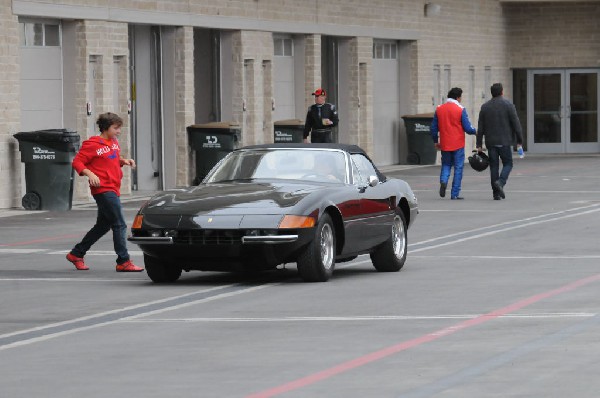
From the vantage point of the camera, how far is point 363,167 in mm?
17125

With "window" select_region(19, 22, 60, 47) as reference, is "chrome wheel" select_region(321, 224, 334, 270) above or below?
below

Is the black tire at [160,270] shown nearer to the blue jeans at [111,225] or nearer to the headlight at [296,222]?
the blue jeans at [111,225]

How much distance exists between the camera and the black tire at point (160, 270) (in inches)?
616

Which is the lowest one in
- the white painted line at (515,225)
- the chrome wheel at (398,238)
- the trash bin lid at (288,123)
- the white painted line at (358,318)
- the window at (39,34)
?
the white painted line at (515,225)

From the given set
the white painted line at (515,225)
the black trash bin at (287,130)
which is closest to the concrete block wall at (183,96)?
the black trash bin at (287,130)

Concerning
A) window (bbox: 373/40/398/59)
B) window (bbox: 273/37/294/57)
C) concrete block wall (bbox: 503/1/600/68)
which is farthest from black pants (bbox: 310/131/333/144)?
concrete block wall (bbox: 503/1/600/68)

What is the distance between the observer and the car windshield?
16.6 meters

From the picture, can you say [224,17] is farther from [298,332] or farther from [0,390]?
[0,390]

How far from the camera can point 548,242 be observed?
1997 cm

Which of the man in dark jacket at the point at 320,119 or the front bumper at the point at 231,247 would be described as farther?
the man in dark jacket at the point at 320,119

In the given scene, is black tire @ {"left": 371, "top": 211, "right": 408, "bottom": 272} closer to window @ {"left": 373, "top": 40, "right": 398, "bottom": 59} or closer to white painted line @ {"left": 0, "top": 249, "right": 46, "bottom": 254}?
white painted line @ {"left": 0, "top": 249, "right": 46, "bottom": 254}

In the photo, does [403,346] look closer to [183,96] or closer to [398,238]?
[398,238]

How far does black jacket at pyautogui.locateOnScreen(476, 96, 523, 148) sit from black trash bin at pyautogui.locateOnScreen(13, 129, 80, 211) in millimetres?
6557

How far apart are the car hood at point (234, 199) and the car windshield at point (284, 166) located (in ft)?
1.04
